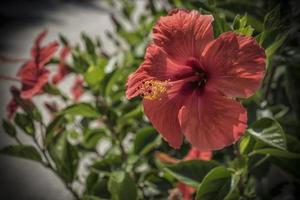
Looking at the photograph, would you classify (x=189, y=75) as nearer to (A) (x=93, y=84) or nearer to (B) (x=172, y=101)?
(B) (x=172, y=101)

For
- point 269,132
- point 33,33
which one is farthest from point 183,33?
point 33,33

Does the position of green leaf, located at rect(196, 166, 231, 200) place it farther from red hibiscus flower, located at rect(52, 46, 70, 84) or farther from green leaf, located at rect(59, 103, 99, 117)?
red hibiscus flower, located at rect(52, 46, 70, 84)

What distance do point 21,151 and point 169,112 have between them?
0.53 meters

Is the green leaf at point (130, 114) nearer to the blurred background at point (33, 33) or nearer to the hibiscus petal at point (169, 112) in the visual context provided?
the hibiscus petal at point (169, 112)

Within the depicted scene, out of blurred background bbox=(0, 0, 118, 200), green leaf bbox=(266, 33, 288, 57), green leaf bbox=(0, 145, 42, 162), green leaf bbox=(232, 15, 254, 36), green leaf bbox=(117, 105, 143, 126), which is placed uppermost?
green leaf bbox=(232, 15, 254, 36)

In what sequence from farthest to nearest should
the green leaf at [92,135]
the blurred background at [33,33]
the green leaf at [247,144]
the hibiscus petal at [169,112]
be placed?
the blurred background at [33,33], the green leaf at [92,135], the green leaf at [247,144], the hibiscus petal at [169,112]

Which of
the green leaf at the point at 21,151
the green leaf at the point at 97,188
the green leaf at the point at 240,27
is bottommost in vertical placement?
the green leaf at the point at 97,188

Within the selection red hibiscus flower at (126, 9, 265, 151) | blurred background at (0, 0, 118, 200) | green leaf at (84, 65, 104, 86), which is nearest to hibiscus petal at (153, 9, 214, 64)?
red hibiscus flower at (126, 9, 265, 151)

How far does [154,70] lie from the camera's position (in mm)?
1054

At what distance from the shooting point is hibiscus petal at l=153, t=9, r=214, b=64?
97 centimetres

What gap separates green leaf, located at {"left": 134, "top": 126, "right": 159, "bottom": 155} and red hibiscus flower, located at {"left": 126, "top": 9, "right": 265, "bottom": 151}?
0.42 m

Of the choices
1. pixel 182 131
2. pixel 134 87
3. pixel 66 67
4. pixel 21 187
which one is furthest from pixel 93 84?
pixel 21 187

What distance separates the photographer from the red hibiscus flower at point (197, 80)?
909 mm

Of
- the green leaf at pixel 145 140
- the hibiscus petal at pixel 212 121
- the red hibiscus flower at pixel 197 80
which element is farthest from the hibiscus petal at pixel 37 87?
the hibiscus petal at pixel 212 121
